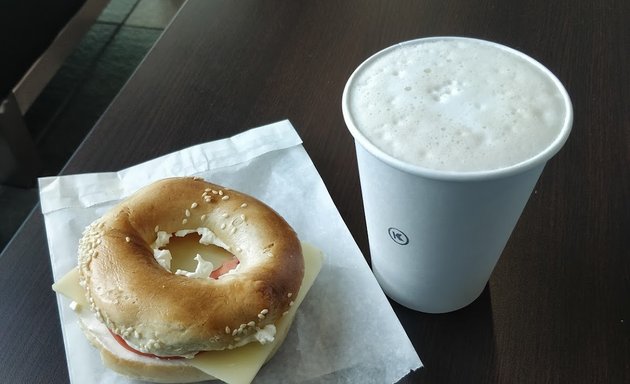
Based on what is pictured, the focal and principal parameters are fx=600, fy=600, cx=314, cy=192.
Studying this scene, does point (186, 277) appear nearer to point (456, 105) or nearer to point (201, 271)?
point (201, 271)

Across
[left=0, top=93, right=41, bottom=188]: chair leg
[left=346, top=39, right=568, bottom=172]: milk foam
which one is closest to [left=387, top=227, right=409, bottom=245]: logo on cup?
[left=346, top=39, right=568, bottom=172]: milk foam

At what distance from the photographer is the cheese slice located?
607mm

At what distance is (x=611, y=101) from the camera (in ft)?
2.98

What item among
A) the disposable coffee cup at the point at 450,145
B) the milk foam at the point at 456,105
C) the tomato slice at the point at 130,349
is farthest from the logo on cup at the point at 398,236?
the tomato slice at the point at 130,349

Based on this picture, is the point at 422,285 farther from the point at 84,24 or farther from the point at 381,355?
the point at 84,24

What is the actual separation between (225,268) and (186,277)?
2.4 inches

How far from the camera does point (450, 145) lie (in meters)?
0.50

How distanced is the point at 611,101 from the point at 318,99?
0.44 metres

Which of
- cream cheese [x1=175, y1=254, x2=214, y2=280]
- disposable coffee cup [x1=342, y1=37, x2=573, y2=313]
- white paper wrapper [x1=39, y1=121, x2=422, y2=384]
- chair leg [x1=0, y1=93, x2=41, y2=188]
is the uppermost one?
disposable coffee cup [x1=342, y1=37, x2=573, y2=313]

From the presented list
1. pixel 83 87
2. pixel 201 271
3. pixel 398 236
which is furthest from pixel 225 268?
pixel 83 87

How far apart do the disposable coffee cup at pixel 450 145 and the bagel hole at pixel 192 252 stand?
19cm

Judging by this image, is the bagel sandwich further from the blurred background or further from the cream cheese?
the blurred background

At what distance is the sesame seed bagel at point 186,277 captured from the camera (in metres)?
0.59

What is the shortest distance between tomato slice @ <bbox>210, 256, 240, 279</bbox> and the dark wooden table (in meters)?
0.17
